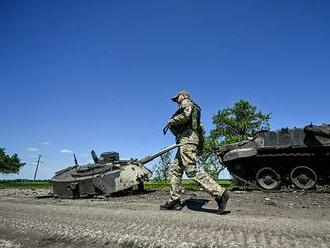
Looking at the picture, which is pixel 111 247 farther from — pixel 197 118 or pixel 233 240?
pixel 197 118

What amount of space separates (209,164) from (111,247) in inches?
1743

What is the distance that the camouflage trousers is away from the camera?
6.07 m

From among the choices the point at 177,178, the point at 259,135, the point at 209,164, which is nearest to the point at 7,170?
the point at 209,164

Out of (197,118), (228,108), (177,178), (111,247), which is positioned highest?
(228,108)

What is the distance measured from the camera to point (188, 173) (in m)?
6.41

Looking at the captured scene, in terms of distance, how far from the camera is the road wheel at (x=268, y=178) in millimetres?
15261

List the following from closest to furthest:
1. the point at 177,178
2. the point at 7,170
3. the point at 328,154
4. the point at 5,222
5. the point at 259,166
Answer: the point at 5,222
the point at 177,178
the point at 328,154
the point at 259,166
the point at 7,170

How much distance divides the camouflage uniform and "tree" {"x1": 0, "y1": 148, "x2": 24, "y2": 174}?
68.9m

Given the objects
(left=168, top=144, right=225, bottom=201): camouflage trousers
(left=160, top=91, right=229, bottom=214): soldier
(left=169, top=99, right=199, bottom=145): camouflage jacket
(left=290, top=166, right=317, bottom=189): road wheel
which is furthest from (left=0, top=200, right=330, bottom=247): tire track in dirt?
(left=290, top=166, right=317, bottom=189): road wheel

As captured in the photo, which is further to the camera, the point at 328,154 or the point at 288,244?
the point at 328,154

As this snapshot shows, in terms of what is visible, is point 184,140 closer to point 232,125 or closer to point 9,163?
point 232,125

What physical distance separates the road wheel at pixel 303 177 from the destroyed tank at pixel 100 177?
5.84 m

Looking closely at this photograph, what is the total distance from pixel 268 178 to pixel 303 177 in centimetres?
137

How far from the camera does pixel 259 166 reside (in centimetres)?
1605
